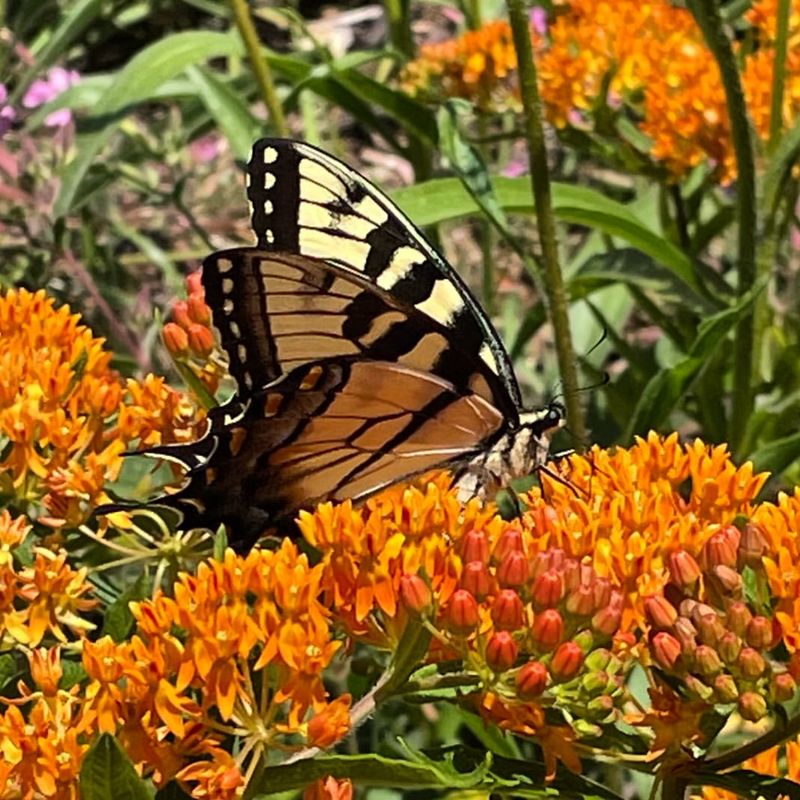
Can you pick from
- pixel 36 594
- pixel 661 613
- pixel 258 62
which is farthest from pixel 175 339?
pixel 258 62

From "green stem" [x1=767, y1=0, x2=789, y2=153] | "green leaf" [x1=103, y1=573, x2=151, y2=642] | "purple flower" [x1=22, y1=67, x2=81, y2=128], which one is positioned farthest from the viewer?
"purple flower" [x1=22, y1=67, x2=81, y2=128]

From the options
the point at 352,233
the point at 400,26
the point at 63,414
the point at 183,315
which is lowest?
the point at 63,414

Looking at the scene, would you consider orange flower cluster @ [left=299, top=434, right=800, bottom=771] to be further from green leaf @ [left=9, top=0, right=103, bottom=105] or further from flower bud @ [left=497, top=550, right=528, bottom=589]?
green leaf @ [left=9, top=0, right=103, bottom=105]

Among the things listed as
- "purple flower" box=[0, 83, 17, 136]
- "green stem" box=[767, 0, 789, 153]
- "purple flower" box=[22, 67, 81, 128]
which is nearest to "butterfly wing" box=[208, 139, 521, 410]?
"green stem" box=[767, 0, 789, 153]

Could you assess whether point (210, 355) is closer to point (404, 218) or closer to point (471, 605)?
point (404, 218)

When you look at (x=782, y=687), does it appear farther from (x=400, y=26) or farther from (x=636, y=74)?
(x=400, y=26)

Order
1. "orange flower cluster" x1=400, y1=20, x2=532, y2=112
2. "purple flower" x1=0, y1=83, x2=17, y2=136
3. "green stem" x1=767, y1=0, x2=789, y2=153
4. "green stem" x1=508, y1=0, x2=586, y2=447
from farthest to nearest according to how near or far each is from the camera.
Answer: "purple flower" x1=0, y1=83, x2=17, y2=136 → "orange flower cluster" x1=400, y1=20, x2=532, y2=112 → "green stem" x1=767, y1=0, x2=789, y2=153 → "green stem" x1=508, y1=0, x2=586, y2=447

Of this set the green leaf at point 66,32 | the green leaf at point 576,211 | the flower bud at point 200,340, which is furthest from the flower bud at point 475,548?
the green leaf at point 66,32
